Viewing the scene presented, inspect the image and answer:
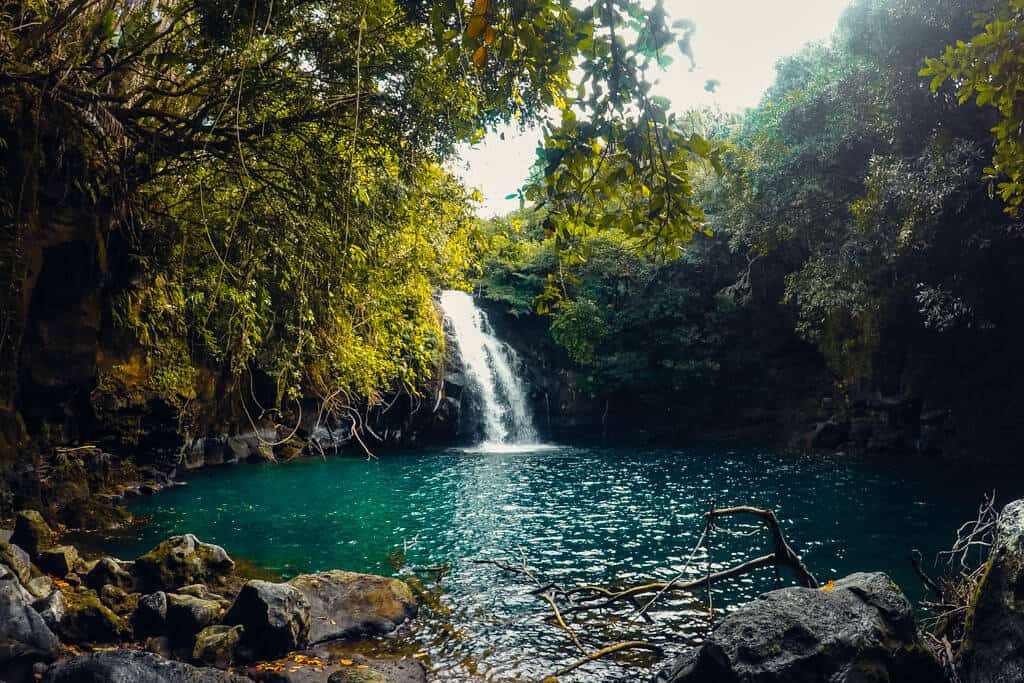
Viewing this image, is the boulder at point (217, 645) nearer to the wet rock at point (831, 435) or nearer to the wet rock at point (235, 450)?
the wet rock at point (235, 450)

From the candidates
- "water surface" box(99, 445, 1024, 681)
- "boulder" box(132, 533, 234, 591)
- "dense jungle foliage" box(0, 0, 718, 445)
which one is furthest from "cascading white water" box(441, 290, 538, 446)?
"boulder" box(132, 533, 234, 591)

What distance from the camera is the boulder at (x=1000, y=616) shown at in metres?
4.01

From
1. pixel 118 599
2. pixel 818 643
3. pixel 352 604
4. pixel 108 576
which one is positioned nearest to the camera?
pixel 818 643

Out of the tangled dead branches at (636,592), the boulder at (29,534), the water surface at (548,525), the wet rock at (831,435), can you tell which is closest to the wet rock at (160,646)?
the water surface at (548,525)

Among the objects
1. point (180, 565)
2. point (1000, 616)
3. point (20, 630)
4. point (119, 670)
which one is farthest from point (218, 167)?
point (1000, 616)

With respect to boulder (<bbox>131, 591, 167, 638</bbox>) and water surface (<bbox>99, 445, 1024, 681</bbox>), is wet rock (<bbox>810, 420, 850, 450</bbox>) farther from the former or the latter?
boulder (<bbox>131, 591, 167, 638</bbox>)

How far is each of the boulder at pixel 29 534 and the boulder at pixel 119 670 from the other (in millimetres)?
4786

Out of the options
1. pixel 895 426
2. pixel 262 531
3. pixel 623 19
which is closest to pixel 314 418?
pixel 262 531

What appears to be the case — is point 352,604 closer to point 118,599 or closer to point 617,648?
point 118,599

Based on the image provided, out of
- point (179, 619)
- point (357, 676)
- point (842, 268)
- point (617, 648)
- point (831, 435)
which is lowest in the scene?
point (357, 676)

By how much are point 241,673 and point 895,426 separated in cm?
1959

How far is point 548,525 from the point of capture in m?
11.8

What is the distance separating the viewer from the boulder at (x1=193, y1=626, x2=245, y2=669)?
244 inches

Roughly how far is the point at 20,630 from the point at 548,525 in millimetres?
8218
